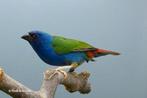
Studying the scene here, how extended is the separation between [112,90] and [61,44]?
26.5 inches

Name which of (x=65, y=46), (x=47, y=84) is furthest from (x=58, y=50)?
(x=47, y=84)

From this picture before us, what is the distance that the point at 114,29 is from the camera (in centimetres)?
182

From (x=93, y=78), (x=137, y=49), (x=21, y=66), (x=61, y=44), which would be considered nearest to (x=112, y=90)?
(x=93, y=78)

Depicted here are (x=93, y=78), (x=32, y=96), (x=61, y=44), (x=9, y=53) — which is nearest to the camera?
(x=32, y=96)

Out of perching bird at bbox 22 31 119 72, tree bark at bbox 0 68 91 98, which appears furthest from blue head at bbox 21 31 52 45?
tree bark at bbox 0 68 91 98

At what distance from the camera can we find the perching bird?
1.15 meters

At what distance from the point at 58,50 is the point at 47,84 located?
0.25m

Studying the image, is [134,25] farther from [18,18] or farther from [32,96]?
[32,96]

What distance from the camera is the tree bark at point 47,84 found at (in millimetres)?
827

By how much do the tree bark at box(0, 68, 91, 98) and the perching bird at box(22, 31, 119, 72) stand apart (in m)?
0.05

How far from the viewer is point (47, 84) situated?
0.96m

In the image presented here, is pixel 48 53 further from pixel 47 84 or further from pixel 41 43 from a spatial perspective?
pixel 47 84

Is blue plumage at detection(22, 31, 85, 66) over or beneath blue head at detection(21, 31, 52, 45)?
beneath

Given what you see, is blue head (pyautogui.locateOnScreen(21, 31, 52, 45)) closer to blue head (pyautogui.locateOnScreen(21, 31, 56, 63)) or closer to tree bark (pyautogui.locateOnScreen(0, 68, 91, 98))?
blue head (pyautogui.locateOnScreen(21, 31, 56, 63))
